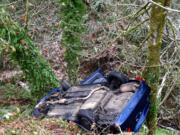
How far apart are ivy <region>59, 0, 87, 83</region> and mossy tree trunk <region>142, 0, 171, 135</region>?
9.53 ft

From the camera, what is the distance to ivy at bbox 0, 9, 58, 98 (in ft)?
17.9

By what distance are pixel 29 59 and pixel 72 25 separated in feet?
6.30

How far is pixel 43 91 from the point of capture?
6.56 m

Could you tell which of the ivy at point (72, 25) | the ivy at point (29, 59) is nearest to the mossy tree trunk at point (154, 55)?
the ivy at point (72, 25)

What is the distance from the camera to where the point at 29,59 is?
19.7ft

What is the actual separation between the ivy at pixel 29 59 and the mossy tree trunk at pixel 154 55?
10.2ft

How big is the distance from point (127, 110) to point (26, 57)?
11.7 ft

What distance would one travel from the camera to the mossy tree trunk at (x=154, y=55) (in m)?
4.38

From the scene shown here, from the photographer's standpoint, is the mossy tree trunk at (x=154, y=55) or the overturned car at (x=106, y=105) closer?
the overturned car at (x=106, y=105)

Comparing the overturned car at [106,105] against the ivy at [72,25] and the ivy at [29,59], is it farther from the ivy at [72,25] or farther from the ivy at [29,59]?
the ivy at [72,25]

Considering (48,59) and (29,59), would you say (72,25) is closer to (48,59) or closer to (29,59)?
(29,59)

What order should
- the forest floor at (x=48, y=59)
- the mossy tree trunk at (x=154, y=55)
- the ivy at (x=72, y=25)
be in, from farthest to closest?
the ivy at (x=72, y=25)
the forest floor at (x=48, y=59)
the mossy tree trunk at (x=154, y=55)

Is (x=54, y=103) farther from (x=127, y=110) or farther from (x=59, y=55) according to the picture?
(x=59, y=55)


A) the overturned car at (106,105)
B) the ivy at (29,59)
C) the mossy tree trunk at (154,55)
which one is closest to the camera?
the overturned car at (106,105)
